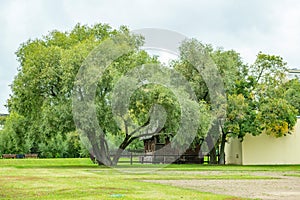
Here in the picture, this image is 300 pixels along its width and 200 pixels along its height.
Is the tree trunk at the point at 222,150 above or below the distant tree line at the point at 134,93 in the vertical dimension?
below

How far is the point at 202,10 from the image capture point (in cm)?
2442

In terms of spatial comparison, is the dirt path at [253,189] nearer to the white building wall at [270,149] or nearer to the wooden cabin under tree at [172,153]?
the white building wall at [270,149]

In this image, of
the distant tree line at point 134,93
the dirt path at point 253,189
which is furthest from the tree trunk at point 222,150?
the dirt path at point 253,189

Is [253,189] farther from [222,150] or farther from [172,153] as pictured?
[172,153]

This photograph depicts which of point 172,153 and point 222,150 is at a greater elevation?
point 222,150

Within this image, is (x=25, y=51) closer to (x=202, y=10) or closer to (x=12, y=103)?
(x=12, y=103)

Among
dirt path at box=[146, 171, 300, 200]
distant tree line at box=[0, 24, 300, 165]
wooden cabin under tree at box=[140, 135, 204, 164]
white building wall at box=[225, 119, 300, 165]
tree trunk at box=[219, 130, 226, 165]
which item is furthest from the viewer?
wooden cabin under tree at box=[140, 135, 204, 164]

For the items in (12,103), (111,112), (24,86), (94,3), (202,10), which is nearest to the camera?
(202,10)

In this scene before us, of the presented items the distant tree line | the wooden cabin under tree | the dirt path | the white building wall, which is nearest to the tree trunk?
the distant tree line

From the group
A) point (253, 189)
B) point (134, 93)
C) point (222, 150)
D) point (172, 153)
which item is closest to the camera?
point (253, 189)

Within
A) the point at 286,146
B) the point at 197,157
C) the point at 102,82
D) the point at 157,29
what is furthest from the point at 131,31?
the point at 286,146

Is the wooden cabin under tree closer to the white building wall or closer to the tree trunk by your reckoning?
the tree trunk

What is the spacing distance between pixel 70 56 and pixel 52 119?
4344 mm

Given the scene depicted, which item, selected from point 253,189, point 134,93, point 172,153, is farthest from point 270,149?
point 253,189
